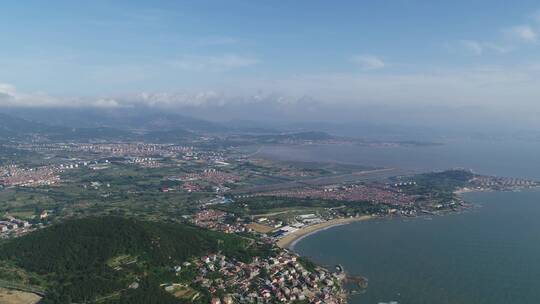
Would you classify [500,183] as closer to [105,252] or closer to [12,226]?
[105,252]

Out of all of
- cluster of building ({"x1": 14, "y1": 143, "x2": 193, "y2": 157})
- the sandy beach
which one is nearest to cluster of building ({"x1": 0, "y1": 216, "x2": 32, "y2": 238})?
the sandy beach

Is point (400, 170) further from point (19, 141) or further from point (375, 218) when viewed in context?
point (19, 141)

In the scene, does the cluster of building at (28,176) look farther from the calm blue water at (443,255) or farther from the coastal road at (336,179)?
the calm blue water at (443,255)

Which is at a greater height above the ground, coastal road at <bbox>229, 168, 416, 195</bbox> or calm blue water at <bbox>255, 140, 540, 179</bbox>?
calm blue water at <bbox>255, 140, 540, 179</bbox>

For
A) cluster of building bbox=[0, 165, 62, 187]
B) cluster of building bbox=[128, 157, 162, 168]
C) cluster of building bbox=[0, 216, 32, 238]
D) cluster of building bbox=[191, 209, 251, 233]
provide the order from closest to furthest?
cluster of building bbox=[0, 216, 32, 238], cluster of building bbox=[191, 209, 251, 233], cluster of building bbox=[0, 165, 62, 187], cluster of building bbox=[128, 157, 162, 168]

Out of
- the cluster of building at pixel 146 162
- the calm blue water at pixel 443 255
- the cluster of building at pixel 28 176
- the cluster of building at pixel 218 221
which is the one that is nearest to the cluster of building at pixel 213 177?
the cluster of building at pixel 146 162

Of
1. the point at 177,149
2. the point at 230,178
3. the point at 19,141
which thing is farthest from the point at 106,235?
the point at 19,141

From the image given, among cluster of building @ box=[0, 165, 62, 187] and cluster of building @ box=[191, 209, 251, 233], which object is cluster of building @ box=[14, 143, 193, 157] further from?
cluster of building @ box=[191, 209, 251, 233]

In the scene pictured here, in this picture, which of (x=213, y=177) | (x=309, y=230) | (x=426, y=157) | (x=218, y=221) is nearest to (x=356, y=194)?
(x=309, y=230)
